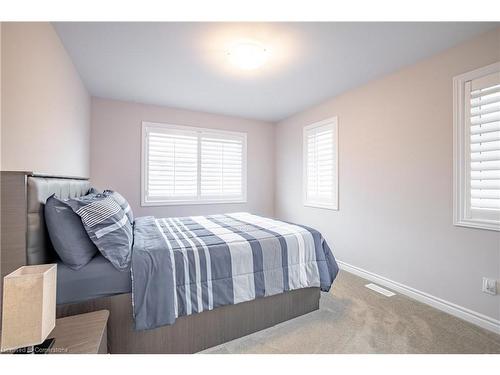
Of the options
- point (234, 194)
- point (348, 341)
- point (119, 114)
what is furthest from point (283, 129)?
point (348, 341)

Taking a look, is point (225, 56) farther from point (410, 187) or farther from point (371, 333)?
point (371, 333)

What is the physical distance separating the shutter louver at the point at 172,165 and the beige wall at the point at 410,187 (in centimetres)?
230

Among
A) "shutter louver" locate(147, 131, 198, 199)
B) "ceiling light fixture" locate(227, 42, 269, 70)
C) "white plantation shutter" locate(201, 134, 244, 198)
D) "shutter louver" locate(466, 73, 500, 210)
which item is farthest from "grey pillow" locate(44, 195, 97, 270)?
"shutter louver" locate(466, 73, 500, 210)

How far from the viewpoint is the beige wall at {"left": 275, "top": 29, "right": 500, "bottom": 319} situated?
6.44ft

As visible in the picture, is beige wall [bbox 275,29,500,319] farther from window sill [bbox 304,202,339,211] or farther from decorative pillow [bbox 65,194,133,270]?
decorative pillow [bbox 65,194,133,270]

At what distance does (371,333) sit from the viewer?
68.9 inches

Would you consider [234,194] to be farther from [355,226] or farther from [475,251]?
[475,251]

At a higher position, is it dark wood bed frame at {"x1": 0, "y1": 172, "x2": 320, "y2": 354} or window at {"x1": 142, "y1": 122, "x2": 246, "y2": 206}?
window at {"x1": 142, "y1": 122, "x2": 246, "y2": 206}

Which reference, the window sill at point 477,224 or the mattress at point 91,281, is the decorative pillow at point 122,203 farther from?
the window sill at point 477,224

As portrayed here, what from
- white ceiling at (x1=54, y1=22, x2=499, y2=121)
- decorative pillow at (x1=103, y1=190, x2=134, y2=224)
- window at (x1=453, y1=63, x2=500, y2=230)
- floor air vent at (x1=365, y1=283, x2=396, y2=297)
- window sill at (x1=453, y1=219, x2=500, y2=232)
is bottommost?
Answer: floor air vent at (x1=365, y1=283, x2=396, y2=297)

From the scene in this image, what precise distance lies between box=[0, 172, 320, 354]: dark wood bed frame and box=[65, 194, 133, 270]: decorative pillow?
23cm

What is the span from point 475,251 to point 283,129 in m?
3.27

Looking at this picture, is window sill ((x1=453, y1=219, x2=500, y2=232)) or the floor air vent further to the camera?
the floor air vent

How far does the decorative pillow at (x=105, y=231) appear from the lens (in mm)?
1363
